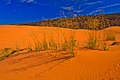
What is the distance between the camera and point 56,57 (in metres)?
7.01

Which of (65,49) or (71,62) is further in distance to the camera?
(65,49)

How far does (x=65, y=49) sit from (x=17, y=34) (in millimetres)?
13059

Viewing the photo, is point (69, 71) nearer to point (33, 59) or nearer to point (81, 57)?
point (81, 57)

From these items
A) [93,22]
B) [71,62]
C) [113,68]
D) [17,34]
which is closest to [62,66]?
[71,62]

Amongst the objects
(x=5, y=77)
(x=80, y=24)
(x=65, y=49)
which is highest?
(x=80, y=24)

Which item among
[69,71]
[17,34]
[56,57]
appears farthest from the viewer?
[17,34]

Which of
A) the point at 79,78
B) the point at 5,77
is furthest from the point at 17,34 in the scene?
the point at 79,78

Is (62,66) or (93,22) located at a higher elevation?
(93,22)

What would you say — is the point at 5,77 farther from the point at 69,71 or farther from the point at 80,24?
the point at 80,24

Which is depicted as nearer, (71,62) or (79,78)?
(79,78)

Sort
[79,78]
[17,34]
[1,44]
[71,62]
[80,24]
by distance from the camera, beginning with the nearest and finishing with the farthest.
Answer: [79,78] < [71,62] < [80,24] < [1,44] < [17,34]

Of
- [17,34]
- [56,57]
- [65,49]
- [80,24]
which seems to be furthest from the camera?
[17,34]

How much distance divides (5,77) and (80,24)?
9.38 feet

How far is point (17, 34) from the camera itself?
20125 millimetres
